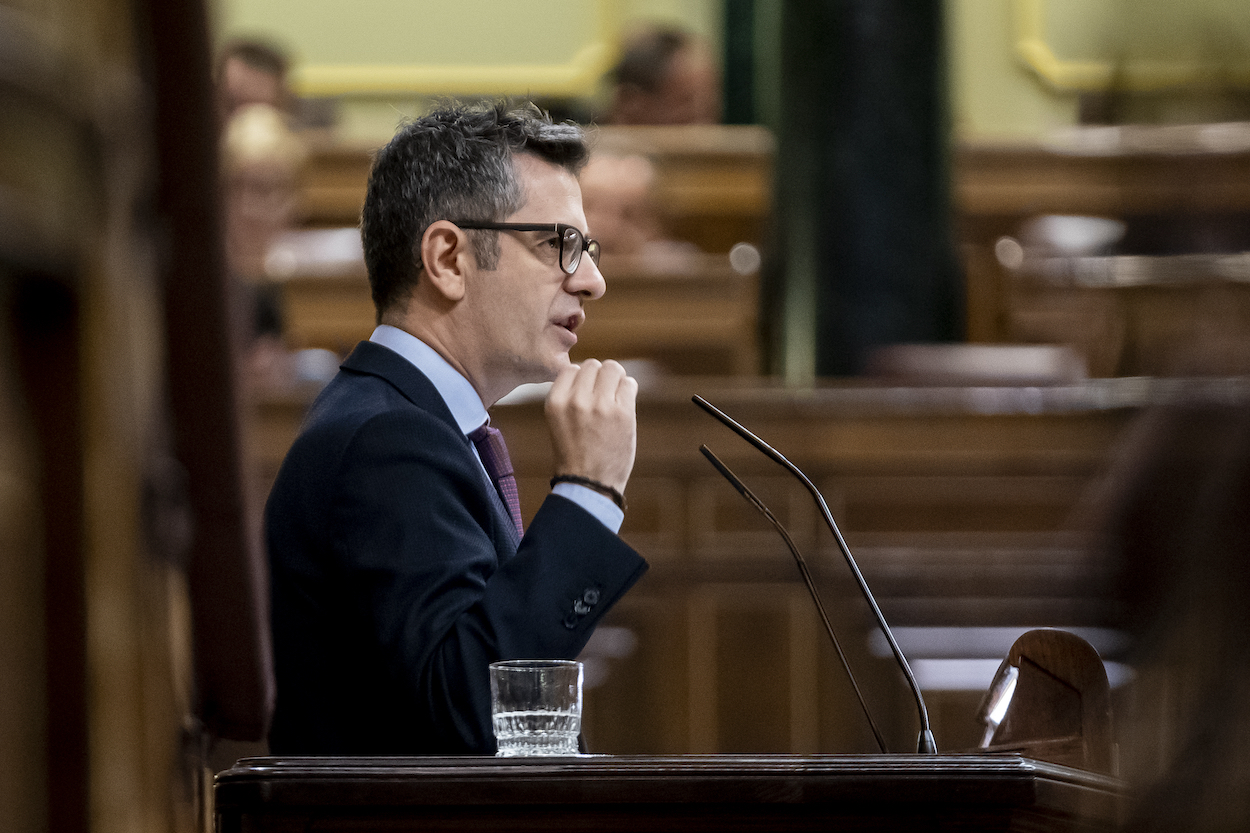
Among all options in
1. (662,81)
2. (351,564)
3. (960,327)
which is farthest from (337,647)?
(662,81)

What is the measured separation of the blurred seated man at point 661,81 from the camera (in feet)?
13.9

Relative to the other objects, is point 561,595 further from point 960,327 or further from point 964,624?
point 960,327

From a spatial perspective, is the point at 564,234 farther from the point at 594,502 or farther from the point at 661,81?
the point at 661,81

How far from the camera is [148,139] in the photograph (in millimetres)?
1059

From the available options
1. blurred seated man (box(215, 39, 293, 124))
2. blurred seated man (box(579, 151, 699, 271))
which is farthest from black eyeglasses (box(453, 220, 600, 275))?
blurred seated man (box(215, 39, 293, 124))

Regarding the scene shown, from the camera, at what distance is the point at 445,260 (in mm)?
1296

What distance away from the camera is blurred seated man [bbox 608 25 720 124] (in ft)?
13.9

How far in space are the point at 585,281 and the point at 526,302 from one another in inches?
2.2

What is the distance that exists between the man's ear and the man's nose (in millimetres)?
86

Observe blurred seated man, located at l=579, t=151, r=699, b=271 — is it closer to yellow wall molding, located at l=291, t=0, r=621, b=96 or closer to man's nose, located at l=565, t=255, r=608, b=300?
man's nose, located at l=565, t=255, r=608, b=300

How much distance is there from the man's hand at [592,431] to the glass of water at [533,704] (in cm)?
16

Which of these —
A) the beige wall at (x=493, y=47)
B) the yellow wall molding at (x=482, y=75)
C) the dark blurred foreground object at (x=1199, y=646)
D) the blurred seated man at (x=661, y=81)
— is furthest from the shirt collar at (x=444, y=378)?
the yellow wall molding at (x=482, y=75)

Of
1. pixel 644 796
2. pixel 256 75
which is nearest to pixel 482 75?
pixel 256 75

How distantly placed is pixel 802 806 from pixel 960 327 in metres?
2.66
